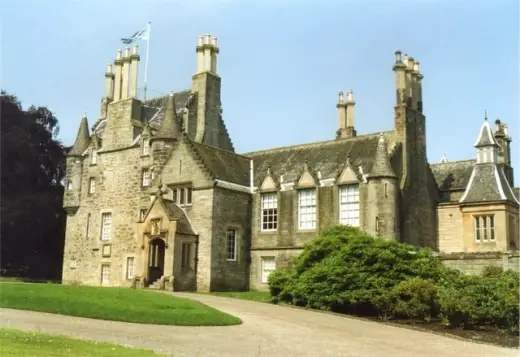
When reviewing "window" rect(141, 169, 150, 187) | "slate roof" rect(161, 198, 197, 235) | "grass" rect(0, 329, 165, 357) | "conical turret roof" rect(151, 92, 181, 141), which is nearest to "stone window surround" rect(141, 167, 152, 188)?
"window" rect(141, 169, 150, 187)

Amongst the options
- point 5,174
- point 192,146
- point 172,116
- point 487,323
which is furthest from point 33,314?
point 5,174

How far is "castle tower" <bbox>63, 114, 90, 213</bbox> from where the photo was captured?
48500 millimetres

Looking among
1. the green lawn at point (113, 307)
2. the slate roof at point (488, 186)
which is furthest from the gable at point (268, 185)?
the green lawn at point (113, 307)

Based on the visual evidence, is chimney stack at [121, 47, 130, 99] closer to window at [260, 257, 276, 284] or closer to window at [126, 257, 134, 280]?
window at [126, 257, 134, 280]

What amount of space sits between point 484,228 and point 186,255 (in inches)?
725

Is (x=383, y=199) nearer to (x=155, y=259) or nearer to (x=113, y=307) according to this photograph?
(x=155, y=259)

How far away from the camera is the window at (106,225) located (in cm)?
4546

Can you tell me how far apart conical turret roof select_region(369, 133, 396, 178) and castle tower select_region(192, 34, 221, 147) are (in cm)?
1547

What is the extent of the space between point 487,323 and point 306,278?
331 inches

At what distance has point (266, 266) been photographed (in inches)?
1535

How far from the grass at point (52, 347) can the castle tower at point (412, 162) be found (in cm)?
2519

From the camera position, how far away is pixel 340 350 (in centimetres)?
1684

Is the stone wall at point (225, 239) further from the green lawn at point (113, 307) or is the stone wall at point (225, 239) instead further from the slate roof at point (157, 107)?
the green lawn at point (113, 307)

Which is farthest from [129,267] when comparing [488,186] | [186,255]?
[488,186]
